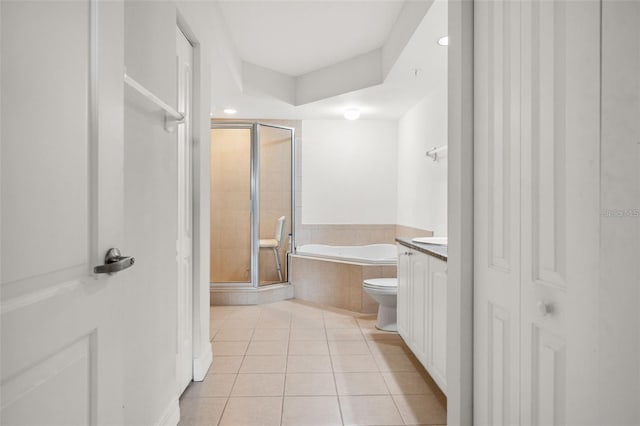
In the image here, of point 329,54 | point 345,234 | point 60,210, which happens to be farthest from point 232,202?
point 60,210

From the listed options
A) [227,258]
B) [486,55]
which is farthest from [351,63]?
[486,55]

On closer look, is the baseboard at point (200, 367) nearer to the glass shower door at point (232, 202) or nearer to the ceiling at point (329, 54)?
the glass shower door at point (232, 202)

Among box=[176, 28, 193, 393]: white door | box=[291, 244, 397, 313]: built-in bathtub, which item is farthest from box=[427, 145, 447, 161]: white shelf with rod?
box=[176, 28, 193, 393]: white door

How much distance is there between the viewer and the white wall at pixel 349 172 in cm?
586

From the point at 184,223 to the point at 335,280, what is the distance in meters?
2.46

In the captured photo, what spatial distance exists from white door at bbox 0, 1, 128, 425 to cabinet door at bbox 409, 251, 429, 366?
1.89 meters

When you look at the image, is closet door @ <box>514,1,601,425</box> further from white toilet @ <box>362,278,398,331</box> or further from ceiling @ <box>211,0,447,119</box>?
white toilet @ <box>362,278,398,331</box>

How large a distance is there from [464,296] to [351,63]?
3.34 m

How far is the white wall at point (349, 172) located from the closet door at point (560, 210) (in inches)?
181

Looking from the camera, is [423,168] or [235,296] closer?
[423,168]

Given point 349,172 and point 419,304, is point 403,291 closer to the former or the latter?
point 419,304

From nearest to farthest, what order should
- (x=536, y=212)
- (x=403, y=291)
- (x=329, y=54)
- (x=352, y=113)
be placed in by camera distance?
(x=536, y=212) → (x=403, y=291) → (x=329, y=54) → (x=352, y=113)

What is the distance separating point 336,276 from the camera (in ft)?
15.2

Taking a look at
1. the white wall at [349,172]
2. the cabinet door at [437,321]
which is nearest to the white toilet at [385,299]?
the cabinet door at [437,321]
